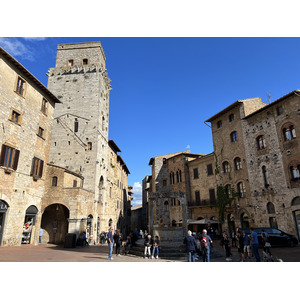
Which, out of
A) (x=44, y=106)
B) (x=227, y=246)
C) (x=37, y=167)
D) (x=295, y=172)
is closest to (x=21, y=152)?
(x=37, y=167)

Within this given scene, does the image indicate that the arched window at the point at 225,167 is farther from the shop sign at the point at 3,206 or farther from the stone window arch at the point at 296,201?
the shop sign at the point at 3,206

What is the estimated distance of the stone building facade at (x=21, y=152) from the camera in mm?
15406

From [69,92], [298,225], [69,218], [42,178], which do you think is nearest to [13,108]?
[42,178]

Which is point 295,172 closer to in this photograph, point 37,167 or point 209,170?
point 209,170

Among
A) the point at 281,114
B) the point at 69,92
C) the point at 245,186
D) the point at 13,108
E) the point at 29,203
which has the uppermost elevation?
the point at 69,92

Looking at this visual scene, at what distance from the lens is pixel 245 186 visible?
23.8m

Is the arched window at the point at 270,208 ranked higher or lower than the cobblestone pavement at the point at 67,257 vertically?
higher

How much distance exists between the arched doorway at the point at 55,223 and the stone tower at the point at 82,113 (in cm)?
378

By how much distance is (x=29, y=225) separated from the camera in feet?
58.8

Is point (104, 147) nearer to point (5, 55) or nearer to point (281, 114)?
point (5, 55)

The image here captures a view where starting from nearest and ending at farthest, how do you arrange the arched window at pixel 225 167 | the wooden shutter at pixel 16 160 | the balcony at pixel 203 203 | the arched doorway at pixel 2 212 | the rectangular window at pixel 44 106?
the arched doorway at pixel 2 212 < the wooden shutter at pixel 16 160 < the rectangular window at pixel 44 106 < the arched window at pixel 225 167 < the balcony at pixel 203 203

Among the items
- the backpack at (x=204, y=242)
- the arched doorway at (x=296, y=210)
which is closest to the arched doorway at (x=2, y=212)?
the backpack at (x=204, y=242)

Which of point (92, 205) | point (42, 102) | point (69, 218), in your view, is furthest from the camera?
point (92, 205)

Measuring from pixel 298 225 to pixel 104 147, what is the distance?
21.8 meters
